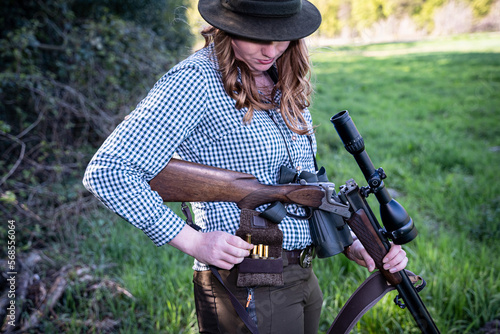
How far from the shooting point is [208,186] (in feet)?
5.25

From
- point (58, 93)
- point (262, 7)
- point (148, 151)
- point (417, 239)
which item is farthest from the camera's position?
point (58, 93)

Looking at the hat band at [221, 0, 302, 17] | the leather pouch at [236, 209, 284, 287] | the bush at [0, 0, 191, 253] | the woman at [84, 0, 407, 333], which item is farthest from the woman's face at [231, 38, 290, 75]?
the bush at [0, 0, 191, 253]

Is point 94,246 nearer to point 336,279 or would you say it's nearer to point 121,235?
point 121,235

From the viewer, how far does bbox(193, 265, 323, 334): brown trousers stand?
1.61m

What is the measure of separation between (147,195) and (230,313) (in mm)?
596

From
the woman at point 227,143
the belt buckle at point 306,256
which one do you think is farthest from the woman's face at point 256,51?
the belt buckle at point 306,256

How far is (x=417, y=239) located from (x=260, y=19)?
10.8 ft

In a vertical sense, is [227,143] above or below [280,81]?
below

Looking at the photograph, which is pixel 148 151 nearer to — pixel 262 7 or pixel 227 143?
pixel 227 143

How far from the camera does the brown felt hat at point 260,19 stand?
1542 millimetres

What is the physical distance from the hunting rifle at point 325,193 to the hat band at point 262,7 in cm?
47

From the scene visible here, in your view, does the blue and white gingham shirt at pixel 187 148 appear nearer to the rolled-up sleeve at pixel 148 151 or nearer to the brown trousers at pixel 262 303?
the rolled-up sleeve at pixel 148 151

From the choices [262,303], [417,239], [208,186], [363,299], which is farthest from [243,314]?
[417,239]

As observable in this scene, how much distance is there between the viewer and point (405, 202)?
206 inches
